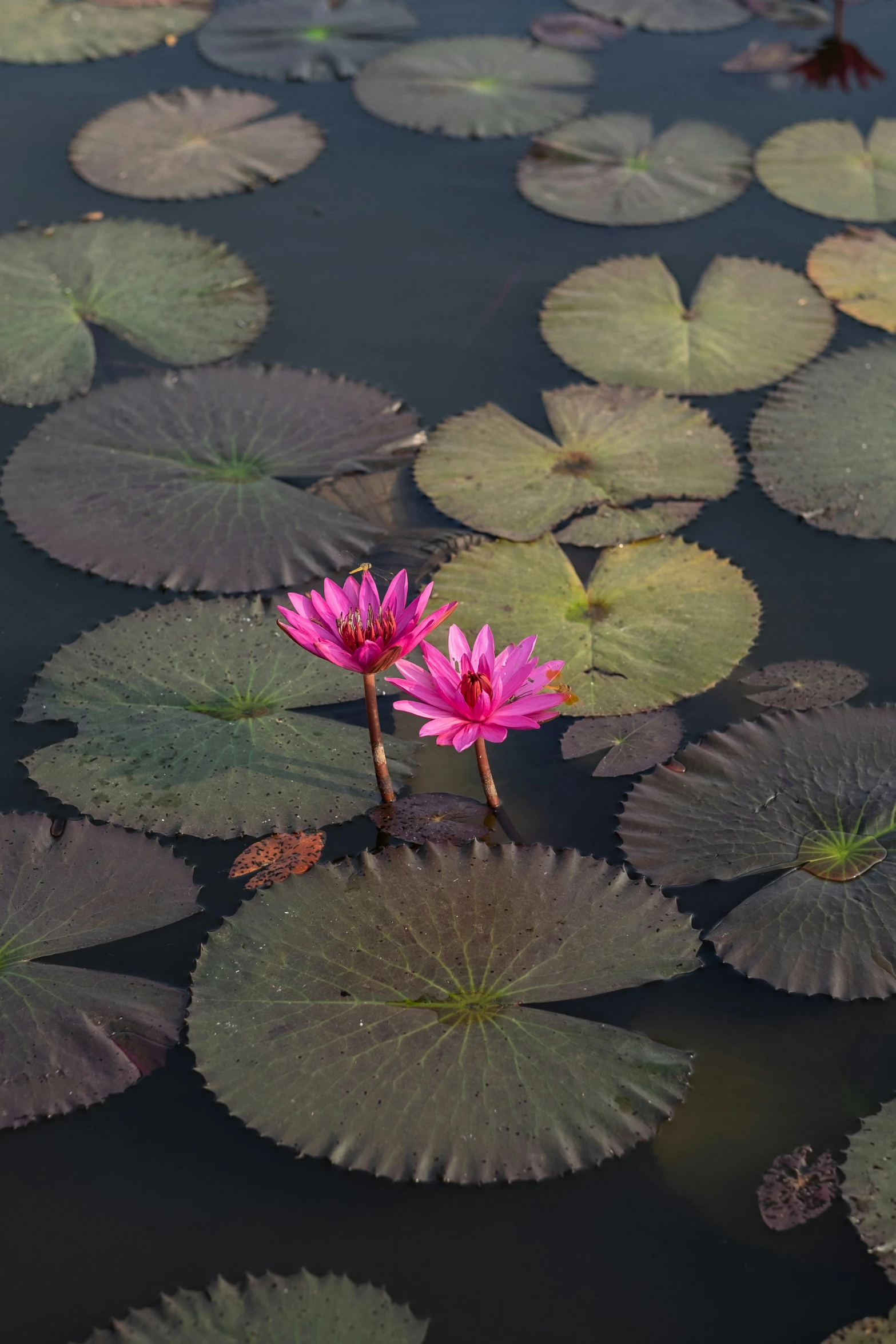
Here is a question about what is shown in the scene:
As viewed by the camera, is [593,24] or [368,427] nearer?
[368,427]

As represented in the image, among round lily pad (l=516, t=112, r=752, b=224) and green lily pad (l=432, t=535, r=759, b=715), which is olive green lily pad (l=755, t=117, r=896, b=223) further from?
green lily pad (l=432, t=535, r=759, b=715)

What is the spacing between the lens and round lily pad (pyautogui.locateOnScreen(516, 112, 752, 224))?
5.76 m

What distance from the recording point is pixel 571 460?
4422 mm

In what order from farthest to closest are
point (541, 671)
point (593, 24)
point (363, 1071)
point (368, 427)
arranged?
point (593, 24)
point (368, 427)
point (541, 671)
point (363, 1071)

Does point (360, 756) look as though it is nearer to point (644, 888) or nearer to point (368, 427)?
point (644, 888)

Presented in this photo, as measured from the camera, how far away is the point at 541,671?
2.93 meters

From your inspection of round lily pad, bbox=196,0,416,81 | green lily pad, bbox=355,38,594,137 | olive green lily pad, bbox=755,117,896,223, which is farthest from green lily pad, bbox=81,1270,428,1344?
round lily pad, bbox=196,0,416,81

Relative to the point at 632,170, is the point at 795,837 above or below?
below

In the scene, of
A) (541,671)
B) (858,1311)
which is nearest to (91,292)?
(541,671)

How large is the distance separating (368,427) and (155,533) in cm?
92

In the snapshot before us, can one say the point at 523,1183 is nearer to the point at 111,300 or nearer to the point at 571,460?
the point at 571,460

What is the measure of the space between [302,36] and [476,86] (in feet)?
3.83

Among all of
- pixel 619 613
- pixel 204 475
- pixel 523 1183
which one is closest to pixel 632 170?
pixel 204 475

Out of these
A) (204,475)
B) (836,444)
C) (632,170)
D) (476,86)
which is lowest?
(204,475)
